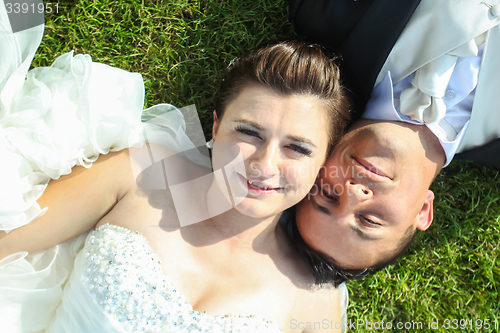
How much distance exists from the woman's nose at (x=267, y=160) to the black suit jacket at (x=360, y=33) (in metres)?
0.89

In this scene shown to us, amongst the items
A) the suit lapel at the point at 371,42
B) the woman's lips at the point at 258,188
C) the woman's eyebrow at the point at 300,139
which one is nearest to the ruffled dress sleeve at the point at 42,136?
the woman's lips at the point at 258,188

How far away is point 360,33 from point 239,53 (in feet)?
3.44

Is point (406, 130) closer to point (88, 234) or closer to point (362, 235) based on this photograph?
point (362, 235)

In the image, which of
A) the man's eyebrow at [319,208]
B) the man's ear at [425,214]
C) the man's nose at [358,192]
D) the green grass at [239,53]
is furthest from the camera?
the green grass at [239,53]

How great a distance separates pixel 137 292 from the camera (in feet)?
7.40

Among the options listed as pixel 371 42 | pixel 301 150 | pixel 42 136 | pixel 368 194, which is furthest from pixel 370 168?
pixel 42 136

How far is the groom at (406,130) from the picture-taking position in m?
2.38

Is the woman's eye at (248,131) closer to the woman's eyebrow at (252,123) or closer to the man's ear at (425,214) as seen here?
the woman's eyebrow at (252,123)

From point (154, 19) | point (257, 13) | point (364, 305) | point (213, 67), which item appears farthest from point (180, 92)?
point (364, 305)

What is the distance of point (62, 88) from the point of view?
2.43 metres

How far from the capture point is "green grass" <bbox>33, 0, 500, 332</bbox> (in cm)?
309

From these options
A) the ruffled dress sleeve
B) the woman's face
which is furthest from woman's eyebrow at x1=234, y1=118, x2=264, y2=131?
the ruffled dress sleeve

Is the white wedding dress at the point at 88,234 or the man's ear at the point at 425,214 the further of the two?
the man's ear at the point at 425,214

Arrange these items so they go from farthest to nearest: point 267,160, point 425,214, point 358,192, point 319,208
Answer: point 425,214, point 319,208, point 358,192, point 267,160
